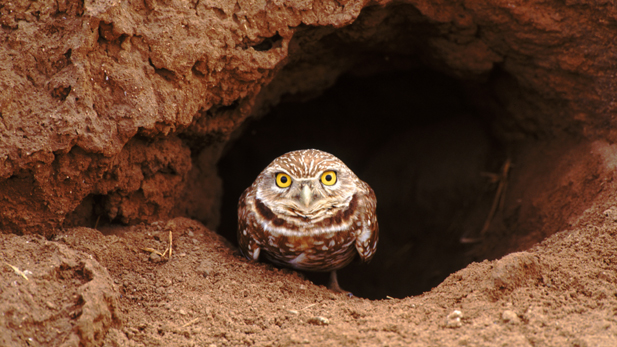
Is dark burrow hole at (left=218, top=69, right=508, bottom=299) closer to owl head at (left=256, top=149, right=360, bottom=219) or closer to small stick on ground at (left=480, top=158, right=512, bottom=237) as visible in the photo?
small stick on ground at (left=480, top=158, right=512, bottom=237)

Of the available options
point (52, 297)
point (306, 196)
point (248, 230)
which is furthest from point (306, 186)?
point (52, 297)

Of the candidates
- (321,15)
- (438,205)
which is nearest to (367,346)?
(321,15)

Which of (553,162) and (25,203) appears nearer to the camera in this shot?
(25,203)

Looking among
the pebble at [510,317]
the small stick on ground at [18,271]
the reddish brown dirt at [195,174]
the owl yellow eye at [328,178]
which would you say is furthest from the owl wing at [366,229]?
the small stick on ground at [18,271]

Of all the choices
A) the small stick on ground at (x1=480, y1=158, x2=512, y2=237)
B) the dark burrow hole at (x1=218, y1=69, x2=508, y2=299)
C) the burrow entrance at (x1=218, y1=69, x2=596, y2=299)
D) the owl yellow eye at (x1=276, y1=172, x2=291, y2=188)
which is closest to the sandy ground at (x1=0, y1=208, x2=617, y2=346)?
the owl yellow eye at (x1=276, y1=172, x2=291, y2=188)

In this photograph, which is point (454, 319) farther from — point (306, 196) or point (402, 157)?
point (402, 157)

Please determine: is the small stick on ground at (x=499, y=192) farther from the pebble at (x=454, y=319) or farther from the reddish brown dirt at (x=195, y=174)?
the pebble at (x=454, y=319)

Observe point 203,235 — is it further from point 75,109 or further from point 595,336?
point 595,336

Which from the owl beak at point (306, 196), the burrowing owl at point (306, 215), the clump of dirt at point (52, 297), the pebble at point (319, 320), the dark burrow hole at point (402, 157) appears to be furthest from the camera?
the dark burrow hole at point (402, 157)
